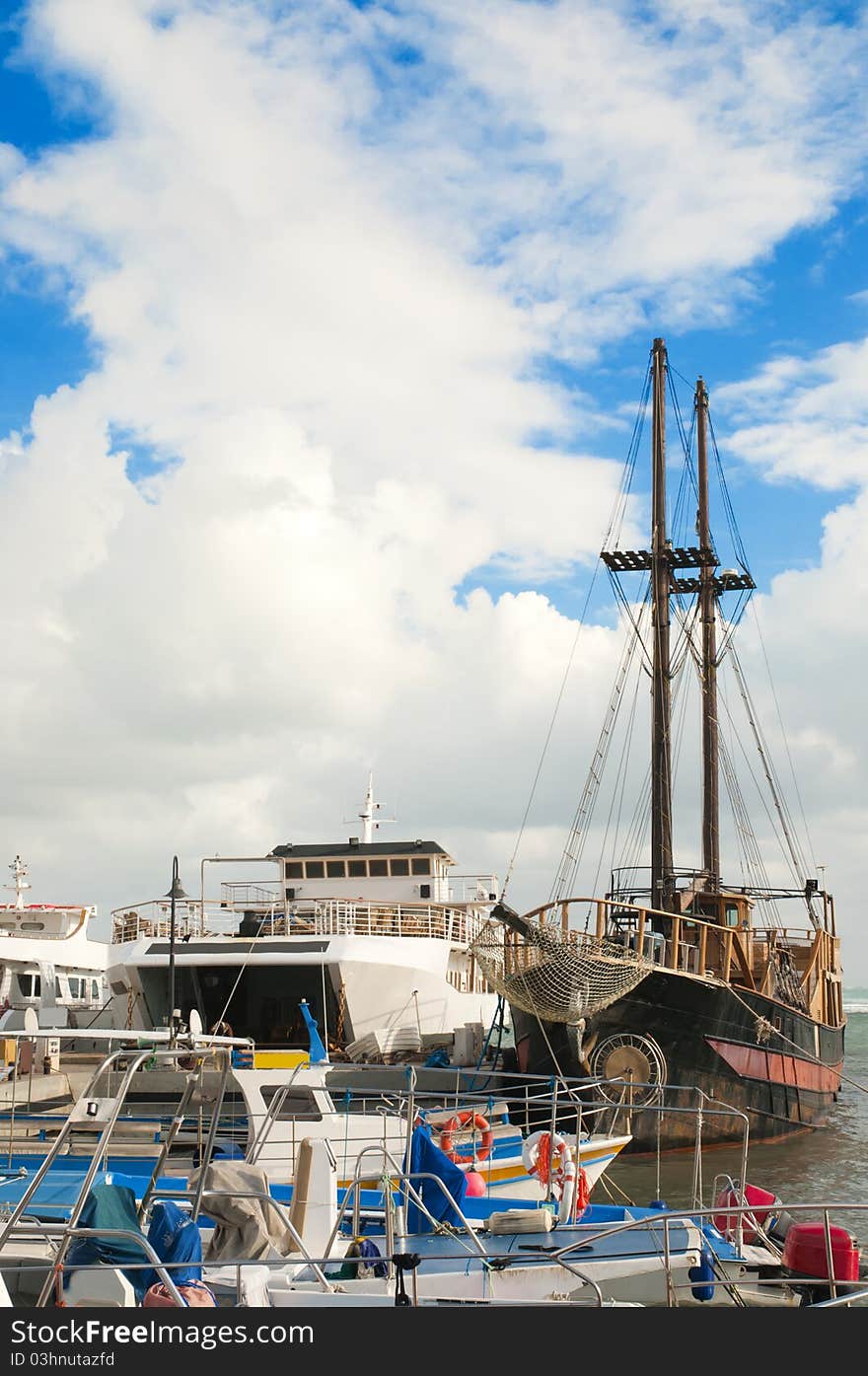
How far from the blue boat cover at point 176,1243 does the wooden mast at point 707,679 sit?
105 ft

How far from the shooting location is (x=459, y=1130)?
1936cm

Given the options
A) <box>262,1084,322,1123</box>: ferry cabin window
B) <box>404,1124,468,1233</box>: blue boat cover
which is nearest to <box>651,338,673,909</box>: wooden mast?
<box>262,1084,322,1123</box>: ferry cabin window

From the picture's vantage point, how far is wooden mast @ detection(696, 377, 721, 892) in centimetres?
4141

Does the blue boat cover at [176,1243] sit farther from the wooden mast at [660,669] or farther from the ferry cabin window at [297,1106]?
the wooden mast at [660,669]

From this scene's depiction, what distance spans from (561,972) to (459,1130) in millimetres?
5558

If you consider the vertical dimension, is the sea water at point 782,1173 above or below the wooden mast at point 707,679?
below

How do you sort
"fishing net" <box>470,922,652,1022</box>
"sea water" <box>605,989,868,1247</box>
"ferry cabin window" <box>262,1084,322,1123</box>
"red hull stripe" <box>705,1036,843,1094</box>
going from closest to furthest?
"ferry cabin window" <box>262,1084,322,1123</box> < "sea water" <box>605,989,868,1247</box> < "fishing net" <box>470,922,652,1022</box> < "red hull stripe" <box>705,1036,843,1094</box>

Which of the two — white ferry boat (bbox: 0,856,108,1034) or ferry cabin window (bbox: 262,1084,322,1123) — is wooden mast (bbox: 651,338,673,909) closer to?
ferry cabin window (bbox: 262,1084,322,1123)

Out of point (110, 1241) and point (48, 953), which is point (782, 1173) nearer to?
point (110, 1241)

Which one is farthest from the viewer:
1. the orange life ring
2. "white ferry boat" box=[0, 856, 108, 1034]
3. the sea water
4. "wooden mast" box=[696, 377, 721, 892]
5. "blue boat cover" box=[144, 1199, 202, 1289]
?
"white ferry boat" box=[0, 856, 108, 1034]

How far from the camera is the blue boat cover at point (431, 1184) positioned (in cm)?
1236

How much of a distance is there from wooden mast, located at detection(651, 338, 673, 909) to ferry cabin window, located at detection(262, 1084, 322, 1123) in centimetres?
1665

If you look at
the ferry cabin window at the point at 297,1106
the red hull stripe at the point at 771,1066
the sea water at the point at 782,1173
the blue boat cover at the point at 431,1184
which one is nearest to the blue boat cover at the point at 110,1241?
the blue boat cover at the point at 431,1184
